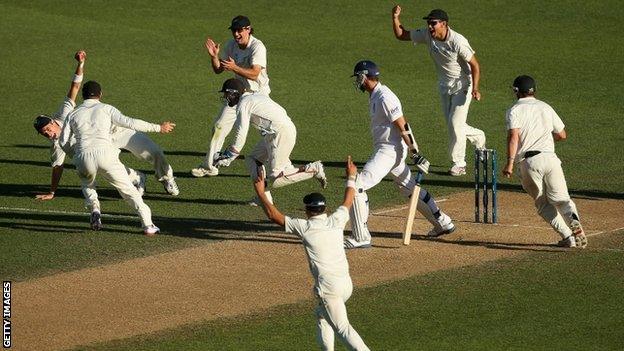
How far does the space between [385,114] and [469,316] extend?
3.47 metres

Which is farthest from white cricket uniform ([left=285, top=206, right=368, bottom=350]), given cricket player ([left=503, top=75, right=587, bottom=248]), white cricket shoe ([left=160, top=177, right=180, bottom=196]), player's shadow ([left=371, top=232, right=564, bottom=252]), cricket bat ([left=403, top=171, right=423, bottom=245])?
white cricket shoe ([left=160, top=177, right=180, bottom=196])

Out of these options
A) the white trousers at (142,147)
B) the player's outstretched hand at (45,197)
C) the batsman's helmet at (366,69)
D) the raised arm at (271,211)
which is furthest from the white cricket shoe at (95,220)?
the raised arm at (271,211)

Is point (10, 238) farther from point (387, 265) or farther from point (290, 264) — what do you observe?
point (387, 265)

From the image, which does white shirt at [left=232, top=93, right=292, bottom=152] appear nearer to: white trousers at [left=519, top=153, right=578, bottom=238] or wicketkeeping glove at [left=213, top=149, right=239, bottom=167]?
Result: wicketkeeping glove at [left=213, top=149, right=239, bottom=167]

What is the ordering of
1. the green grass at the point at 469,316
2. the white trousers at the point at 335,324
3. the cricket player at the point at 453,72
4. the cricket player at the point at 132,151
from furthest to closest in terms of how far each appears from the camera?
the cricket player at the point at 453,72
the cricket player at the point at 132,151
the green grass at the point at 469,316
the white trousers at the point at 335,324

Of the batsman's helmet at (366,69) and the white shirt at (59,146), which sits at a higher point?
the batsman's helmet at (366,69)

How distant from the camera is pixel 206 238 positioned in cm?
1783

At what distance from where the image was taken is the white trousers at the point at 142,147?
19.7 metres

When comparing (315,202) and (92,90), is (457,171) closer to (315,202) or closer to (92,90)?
(92,90)

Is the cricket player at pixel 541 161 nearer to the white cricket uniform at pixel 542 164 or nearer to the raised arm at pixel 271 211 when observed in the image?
the white cricket uniform at pixel 542 164

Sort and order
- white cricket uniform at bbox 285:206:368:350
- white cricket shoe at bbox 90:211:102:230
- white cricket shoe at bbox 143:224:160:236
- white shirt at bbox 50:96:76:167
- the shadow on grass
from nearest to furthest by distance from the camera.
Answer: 1. white cricket uniform at bbox 285:206:368:350
2. white cricket shoe at bbox 143:224:160:236
3. the shadow on grass
4. white cricket shoe at bbox 90:211:102:230
5. white shirt at bbox 50:96:76:167

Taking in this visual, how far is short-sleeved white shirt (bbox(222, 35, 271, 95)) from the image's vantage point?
20250 mm

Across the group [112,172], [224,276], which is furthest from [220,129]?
[224,276]

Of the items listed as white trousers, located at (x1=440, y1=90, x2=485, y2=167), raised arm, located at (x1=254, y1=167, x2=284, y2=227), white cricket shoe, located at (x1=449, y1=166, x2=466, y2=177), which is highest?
raised arm, located at (x1=254, y1=167, x2=284, y2=227)
